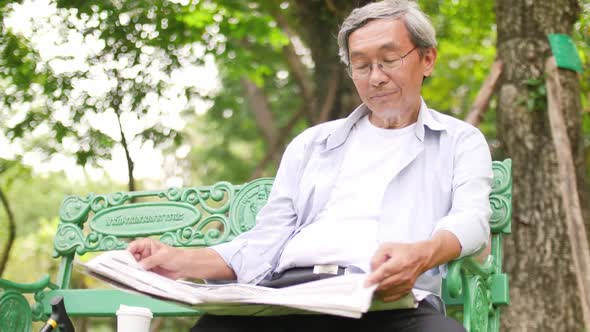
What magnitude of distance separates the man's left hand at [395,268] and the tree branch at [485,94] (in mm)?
2572

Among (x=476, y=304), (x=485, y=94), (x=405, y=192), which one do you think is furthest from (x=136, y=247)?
(x=485, y=94)

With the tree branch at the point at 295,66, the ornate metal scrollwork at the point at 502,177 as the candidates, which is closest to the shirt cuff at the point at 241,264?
the ornate metal scrollwork at the point at 502,177

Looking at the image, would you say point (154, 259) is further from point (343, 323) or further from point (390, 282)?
point (390, 282)

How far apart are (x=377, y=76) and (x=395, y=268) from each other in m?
0.90

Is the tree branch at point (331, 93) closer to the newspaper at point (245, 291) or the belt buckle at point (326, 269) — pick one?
the belt buckle at point (326, 269)

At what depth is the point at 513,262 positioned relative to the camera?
4.43 metres

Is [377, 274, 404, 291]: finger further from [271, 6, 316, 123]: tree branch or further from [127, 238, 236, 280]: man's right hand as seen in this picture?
[271, 6, 316, 123]: tree branch

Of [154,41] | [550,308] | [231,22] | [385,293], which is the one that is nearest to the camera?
[385,293]

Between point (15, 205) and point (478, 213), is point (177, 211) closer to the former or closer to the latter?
point (478, 213)

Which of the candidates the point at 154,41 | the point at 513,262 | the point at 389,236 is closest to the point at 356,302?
the point at 389,236

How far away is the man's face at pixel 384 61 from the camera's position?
9.29 ft

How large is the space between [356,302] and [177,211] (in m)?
1.99

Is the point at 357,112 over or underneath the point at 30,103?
underneath

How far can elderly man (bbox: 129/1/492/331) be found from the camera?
2.63 meters
